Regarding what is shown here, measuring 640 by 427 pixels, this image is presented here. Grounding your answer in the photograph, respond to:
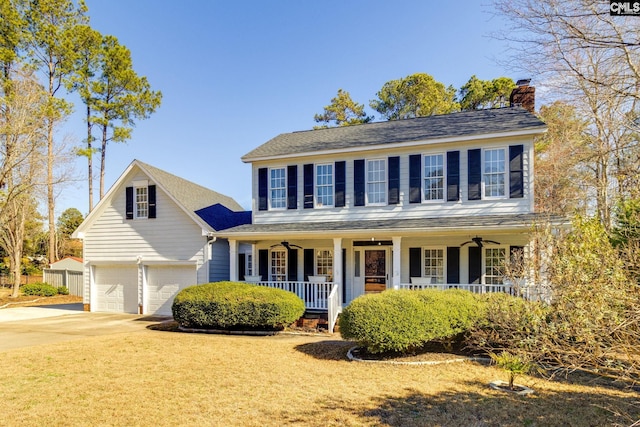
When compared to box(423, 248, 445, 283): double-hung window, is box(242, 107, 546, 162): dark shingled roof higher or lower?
higher

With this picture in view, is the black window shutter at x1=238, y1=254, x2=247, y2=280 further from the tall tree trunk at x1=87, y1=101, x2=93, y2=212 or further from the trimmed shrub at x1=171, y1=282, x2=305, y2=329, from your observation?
the tall tree trunk at x1=87, y1=101, x2=93, y2=212

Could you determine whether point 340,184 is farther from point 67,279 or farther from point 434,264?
point 67,279

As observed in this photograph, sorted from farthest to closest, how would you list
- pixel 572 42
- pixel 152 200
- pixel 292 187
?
1. pixel 152 200
2. pixel 292 187
3. pixel 572 42

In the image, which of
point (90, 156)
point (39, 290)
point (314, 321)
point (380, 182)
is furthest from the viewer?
point (90, 156)

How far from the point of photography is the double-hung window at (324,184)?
47.7 ft

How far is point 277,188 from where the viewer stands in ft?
50.0

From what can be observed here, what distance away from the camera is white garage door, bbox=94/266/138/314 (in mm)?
16734

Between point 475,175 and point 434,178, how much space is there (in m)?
1.30

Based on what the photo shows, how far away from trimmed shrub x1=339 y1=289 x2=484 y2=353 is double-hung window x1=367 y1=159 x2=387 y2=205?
18.4 ft

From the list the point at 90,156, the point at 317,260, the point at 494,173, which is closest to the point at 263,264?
the point at 317,260

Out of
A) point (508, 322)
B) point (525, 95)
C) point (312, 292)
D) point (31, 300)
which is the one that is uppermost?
point (525, 95)

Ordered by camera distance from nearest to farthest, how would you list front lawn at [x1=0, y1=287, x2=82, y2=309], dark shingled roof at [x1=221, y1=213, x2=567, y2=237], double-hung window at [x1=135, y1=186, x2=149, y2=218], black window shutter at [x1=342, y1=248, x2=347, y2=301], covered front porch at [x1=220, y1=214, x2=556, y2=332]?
1. dark shingled roof at [x1=221, y1=213, x2=567, y2=237]
2. covered front porch at [x1=220, y1=214, x2=556, y2=332]
3. black window shutter at [x1=342, y1=248, x2=347, y2=301]
4. double-hung window at [x1=135, y1=186, x2=149, y2=218]
5. front lawn at [x1=0, y1=287, x2=82, y2=309]

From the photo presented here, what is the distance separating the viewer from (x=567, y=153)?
838 inches

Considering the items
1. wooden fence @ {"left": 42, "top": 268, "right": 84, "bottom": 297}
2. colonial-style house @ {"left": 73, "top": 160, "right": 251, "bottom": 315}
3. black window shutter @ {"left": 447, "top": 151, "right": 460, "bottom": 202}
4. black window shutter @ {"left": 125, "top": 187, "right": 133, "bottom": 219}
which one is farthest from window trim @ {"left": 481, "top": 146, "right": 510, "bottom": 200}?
wooden fence @ {"left": 42, "top": 268, "right": 84, "bottom": 297}
